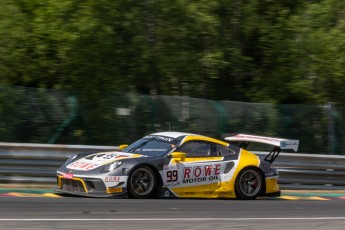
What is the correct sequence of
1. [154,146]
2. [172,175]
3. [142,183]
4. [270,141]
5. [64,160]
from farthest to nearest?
[64,160]
[270,141]
[154,146]
[172,175]
[142,183]

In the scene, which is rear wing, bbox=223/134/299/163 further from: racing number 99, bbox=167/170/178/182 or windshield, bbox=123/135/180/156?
racing number 99, bbox=167/170/178/182

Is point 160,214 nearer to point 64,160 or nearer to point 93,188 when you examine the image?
point 93,188

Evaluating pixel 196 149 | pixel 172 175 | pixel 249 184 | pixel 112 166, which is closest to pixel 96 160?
pixel 112 166

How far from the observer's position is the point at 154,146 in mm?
13547

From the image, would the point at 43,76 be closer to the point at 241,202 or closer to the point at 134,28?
the point at 134,28

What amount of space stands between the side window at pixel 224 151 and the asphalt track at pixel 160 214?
96 cm

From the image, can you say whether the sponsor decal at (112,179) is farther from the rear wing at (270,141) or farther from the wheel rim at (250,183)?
the rear wing at (270,141)

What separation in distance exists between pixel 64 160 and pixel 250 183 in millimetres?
3781

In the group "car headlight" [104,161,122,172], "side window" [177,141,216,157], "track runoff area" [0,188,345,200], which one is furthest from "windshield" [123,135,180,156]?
"track runoff area" [0,188,345,200]

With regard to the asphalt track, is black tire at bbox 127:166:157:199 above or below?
above

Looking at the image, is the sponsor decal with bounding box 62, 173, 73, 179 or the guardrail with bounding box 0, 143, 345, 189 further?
the guardrail with bounding box 0, 143, 345, 189

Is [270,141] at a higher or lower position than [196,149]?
higher

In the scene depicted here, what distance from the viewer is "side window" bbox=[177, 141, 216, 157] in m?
13.5

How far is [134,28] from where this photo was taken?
63.3 feet
